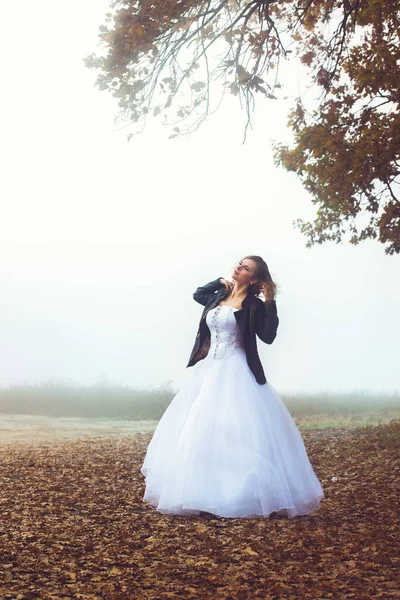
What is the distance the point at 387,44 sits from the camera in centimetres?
866

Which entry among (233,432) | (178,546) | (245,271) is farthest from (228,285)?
(178,546)

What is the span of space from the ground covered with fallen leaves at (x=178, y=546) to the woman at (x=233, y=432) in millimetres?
200

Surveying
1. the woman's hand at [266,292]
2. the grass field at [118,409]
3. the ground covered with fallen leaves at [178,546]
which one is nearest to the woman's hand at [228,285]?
the woman's hand at [266,292]

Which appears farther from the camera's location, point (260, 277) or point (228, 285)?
point (228, 285)

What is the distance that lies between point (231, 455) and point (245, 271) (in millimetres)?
1533

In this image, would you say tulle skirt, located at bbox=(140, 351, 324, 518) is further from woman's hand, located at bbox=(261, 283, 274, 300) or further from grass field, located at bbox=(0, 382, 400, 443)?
grass field, located at bbox=(0, 382, 400, 443)

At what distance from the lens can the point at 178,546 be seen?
4281 mm

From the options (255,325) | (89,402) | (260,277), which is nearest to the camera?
(255,325)

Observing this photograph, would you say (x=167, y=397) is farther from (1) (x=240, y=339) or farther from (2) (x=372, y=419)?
(1) (x=240, y=339)

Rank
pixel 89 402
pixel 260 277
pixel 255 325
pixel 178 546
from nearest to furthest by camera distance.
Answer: pixel 178 546
pixel 255 325
pixel 260 277
pixel 89 402

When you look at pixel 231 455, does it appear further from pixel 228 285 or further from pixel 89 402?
pixel 89 402

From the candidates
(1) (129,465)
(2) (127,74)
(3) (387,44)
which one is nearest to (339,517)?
(1) (129,465)

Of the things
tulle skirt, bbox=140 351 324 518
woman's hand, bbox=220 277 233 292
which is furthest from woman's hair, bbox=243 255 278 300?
tulle skirt, bbox=140 351 324 518

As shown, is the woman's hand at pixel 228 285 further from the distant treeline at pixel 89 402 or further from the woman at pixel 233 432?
the distant treeline at pixel 89 402
